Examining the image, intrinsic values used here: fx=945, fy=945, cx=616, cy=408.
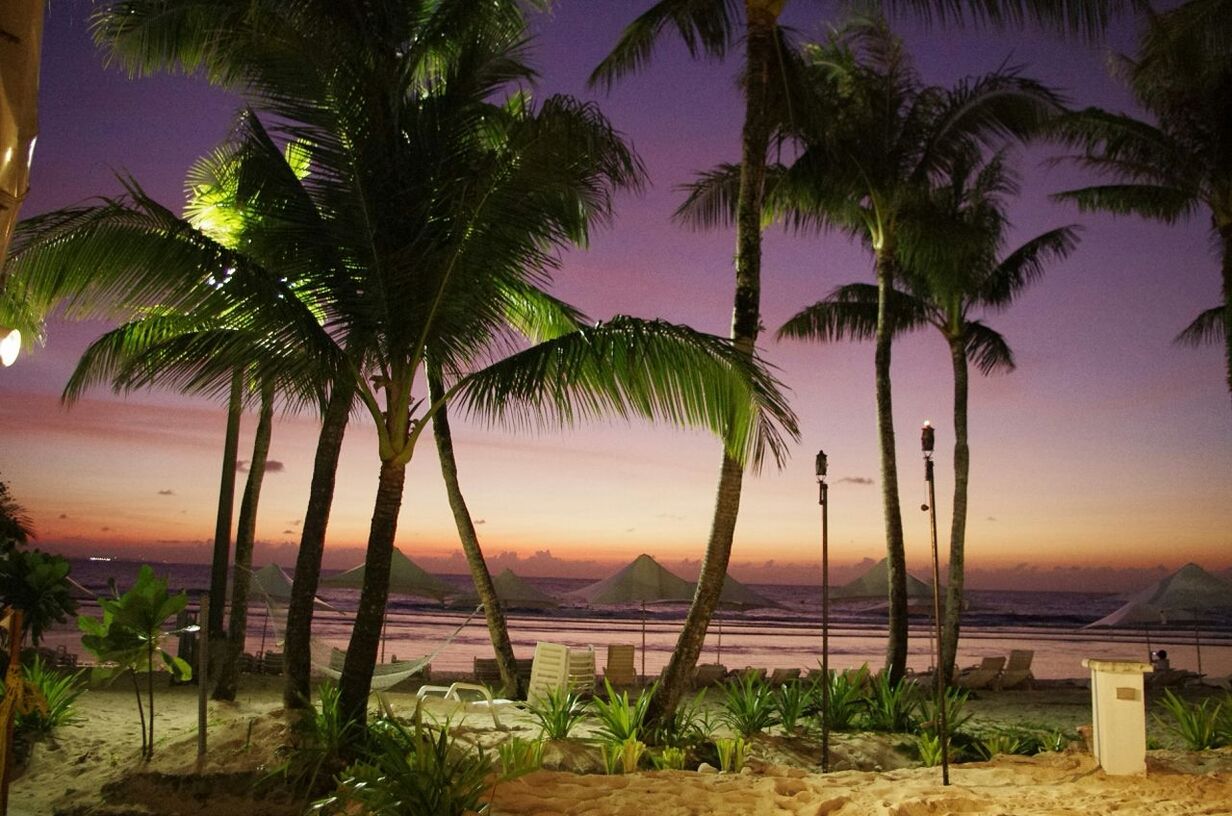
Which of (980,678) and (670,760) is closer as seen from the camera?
(670,760)

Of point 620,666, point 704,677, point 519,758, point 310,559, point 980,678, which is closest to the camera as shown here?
point 519,758

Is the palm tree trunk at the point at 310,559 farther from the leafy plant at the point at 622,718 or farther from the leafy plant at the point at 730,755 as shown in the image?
the leafy plant at the point at 730,755

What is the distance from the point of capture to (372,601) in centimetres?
676

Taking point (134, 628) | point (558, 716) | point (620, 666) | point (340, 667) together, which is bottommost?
point (620, 666)

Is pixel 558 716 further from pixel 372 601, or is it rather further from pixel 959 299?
pixel 959 299

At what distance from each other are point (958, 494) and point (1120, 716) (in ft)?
28.3

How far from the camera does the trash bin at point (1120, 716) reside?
5.80 m

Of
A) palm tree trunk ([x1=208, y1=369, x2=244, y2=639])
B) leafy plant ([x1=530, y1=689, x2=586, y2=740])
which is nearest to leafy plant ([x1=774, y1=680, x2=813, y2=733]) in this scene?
leafy plant ([x1=530, y1=689, x2=586, y2=740])

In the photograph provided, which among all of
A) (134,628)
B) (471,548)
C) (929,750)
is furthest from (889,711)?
(134,628)

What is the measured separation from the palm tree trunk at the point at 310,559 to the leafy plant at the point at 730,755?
10.4 ft

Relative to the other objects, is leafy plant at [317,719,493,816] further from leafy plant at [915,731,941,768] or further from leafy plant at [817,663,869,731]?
leafy plant at [817,663,869,731]

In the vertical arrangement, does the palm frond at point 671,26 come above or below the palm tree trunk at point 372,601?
above

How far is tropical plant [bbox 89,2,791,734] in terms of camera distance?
644cm

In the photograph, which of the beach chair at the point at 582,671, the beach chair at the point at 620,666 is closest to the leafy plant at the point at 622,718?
the beach chair at the point at 582,671
